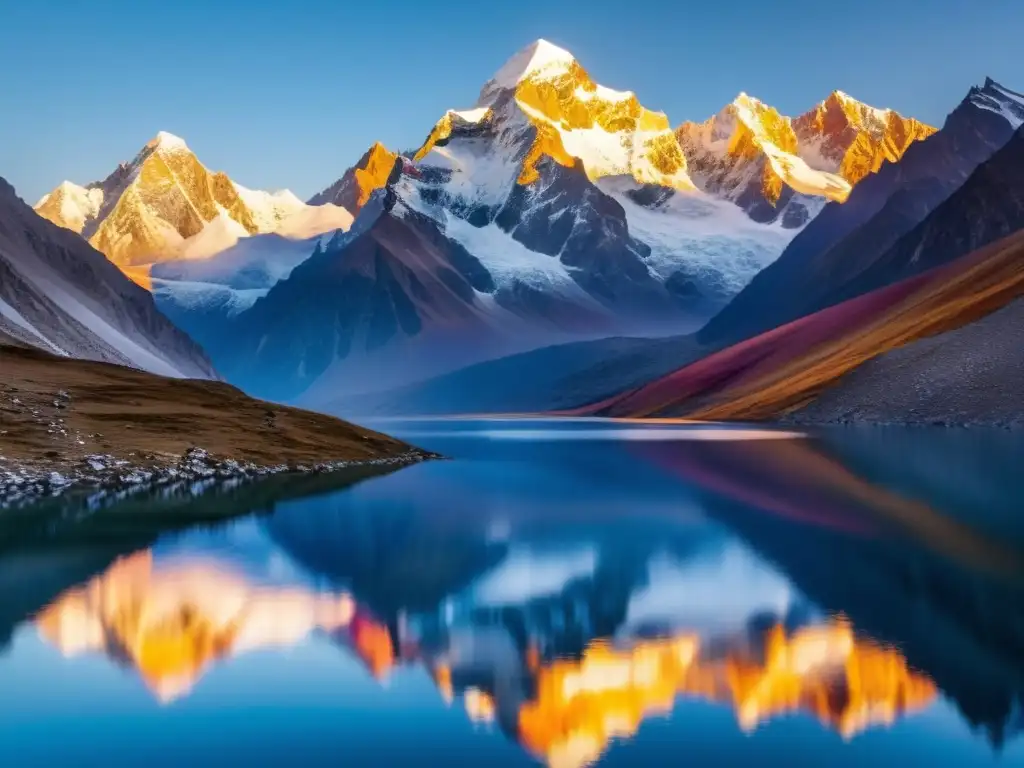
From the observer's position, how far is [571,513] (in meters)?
46.0

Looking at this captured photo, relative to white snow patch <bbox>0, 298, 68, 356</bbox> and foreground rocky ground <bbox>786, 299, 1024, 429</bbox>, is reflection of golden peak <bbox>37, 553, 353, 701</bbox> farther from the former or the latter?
foreground rocky ground <bbox>786, 299, 1024, 429</bbox>

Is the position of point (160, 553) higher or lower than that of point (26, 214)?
lower

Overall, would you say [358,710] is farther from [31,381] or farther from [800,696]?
[31,381]

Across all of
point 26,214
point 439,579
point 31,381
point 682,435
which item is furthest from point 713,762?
point 26,214

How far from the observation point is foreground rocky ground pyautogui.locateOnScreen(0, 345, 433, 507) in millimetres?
53094

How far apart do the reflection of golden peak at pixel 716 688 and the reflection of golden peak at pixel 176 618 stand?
5.68 metres

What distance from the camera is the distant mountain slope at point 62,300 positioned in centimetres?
12375

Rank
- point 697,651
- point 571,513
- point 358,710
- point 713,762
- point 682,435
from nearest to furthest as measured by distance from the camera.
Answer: point 713,762
point 358,710
point 697,651
point 571,513
point 682,435

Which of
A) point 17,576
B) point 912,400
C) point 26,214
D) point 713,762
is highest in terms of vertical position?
point 26,214

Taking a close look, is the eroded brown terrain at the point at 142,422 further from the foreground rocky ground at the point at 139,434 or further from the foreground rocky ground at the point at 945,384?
the foreground rocky ground at the point at 945,384

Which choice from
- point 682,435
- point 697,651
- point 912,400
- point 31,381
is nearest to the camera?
point 697,651

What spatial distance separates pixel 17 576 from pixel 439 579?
9580 mm

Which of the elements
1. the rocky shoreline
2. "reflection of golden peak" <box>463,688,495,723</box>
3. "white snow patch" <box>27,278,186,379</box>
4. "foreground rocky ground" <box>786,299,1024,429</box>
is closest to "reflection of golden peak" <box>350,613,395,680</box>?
"reflection of golden peak" <box>463,688,495,723</box>

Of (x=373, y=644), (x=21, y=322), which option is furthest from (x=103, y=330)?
(x=373, y=644)
